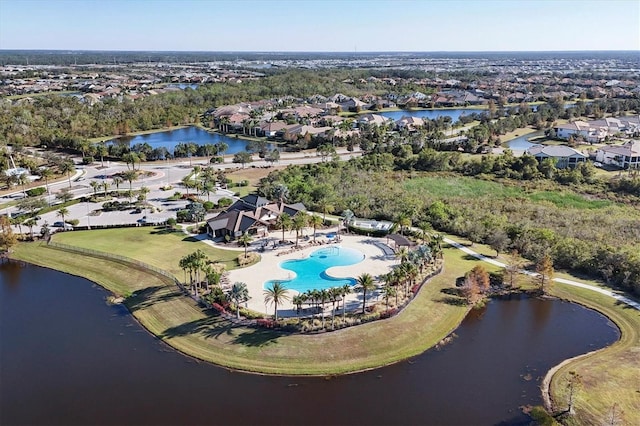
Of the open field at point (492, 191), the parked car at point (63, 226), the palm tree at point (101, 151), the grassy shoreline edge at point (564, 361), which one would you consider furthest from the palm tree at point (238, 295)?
the palm tree at point (101, 151)

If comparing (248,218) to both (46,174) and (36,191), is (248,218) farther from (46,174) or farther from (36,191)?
(46,174)

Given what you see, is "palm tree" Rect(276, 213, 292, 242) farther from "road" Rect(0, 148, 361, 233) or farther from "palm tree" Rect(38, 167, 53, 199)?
"palm tree" Rect(38, 167, 53, 199)

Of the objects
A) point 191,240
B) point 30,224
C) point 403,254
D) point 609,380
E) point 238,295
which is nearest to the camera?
point 609,380

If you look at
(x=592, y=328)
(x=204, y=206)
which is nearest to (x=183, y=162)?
(x=204, y=206)

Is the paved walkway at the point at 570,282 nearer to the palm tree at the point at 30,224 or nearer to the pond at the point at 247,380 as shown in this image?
the pond at the point at 247,380

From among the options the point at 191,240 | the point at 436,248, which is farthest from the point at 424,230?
the point at 191,240

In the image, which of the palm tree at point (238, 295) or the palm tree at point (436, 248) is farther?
the palm tree at point (436, 248)
